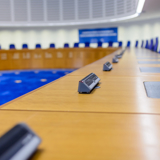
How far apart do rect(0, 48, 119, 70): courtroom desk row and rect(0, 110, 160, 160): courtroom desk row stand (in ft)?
25.6

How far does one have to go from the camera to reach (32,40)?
15.7 meters

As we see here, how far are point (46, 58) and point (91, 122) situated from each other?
8.03 metres

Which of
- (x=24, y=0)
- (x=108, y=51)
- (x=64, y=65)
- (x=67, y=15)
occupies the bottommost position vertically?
(x=64, y=65)

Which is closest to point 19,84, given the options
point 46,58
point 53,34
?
point 46,58

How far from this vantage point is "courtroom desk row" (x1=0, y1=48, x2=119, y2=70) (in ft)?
27.9

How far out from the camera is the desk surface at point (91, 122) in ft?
1.79

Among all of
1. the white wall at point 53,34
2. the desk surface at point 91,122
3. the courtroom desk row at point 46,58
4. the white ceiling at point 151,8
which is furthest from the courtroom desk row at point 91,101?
the white wall at point 53,34

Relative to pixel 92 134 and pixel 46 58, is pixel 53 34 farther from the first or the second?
pixel 92 134

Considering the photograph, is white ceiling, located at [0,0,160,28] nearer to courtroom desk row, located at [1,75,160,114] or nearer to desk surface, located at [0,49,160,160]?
courtroom desk row, located at [1,75,160,114]

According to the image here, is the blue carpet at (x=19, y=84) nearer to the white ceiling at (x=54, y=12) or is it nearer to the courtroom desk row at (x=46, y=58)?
the courtroom desk row at (x=46, y=58)

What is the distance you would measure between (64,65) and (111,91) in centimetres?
743

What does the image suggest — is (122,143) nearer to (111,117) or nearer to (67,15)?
(111,117)

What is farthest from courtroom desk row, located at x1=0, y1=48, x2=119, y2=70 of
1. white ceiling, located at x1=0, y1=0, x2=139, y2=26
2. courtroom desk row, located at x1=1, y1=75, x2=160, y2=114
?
courtroom desk row, located at x1=1, y1=75, x2=160, y2=114

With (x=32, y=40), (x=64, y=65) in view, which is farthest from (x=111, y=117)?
(x=32, y=40)
